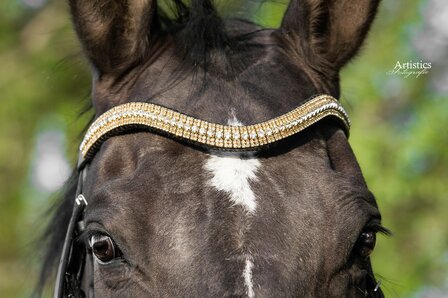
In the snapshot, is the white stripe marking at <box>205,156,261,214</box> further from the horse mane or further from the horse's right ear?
the horse's right ear

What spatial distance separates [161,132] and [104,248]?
45 centimetres

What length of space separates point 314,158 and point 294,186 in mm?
185

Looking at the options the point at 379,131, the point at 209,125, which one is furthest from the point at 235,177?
the point at 379,131

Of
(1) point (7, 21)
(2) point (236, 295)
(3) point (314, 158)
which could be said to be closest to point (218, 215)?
(2) point (236, 295)

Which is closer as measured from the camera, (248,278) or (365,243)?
(248,278)

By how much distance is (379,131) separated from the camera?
852cm

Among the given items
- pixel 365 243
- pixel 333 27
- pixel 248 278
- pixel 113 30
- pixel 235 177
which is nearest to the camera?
pixel 248 278

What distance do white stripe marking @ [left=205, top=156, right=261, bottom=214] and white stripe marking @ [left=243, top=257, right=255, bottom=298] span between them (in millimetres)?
197

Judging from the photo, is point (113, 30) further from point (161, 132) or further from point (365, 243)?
point (365, 243)

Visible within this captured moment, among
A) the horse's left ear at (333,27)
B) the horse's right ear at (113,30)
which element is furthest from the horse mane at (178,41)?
the horse's left ear at (333,27)

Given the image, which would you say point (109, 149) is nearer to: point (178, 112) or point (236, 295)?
point (178, 112)

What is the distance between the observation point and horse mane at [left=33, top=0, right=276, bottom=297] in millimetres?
3287

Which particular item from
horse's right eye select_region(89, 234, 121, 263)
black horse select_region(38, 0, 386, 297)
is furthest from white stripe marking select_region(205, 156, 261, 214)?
horse's right eye select_region(89, 234, 121, 263)

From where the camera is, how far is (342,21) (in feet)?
11.7
